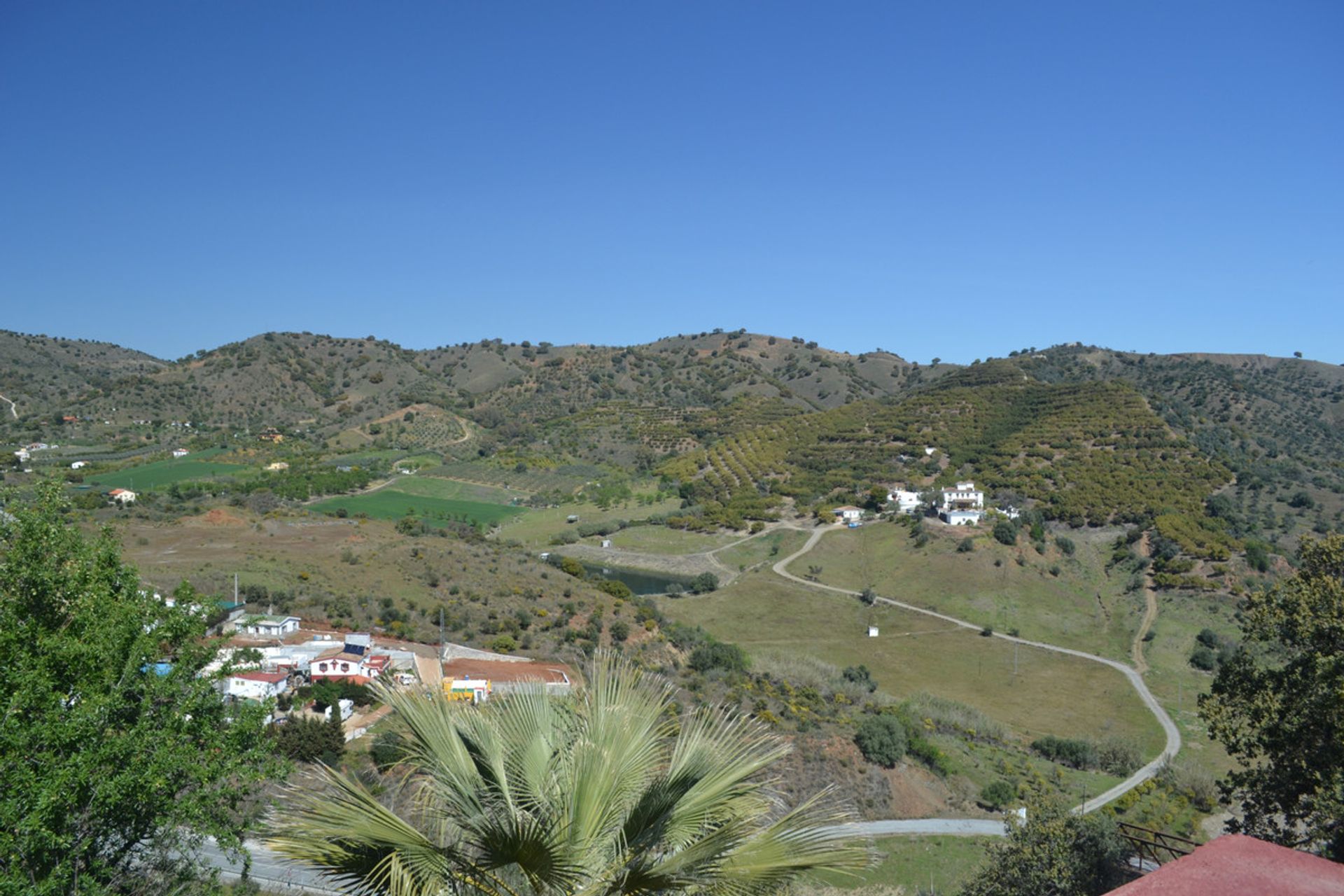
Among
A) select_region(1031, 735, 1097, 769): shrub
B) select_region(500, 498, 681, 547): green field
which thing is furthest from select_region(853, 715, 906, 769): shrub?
select_region(500, 498, 681, 547): green field

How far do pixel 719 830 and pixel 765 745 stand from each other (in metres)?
0.83

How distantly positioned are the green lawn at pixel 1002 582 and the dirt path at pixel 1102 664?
68 centimetres

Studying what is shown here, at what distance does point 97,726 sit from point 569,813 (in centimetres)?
369

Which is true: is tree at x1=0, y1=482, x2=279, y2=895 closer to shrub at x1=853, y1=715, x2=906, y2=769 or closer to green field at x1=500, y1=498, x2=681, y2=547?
shrub at x1=853, y1=715, x2=906, y2=769

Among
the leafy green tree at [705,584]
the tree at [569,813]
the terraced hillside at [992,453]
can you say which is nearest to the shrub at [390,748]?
the tree at [569,813]

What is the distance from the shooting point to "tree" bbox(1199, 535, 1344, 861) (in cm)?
1116

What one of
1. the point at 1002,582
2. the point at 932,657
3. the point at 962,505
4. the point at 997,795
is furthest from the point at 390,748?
the point at 962,505

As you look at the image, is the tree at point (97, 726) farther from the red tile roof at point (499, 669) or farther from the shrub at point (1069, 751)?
the shrub at point (1069, 751)

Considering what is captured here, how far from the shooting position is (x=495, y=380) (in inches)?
4919

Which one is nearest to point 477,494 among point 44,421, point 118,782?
point 44,421

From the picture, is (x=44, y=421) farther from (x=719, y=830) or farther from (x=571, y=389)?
(x=719, y=830)

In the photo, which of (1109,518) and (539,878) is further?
(1109,518)

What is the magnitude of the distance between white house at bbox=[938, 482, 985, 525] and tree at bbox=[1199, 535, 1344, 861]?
4358 cm

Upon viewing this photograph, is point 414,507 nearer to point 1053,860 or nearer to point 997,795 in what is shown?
point 997,795
